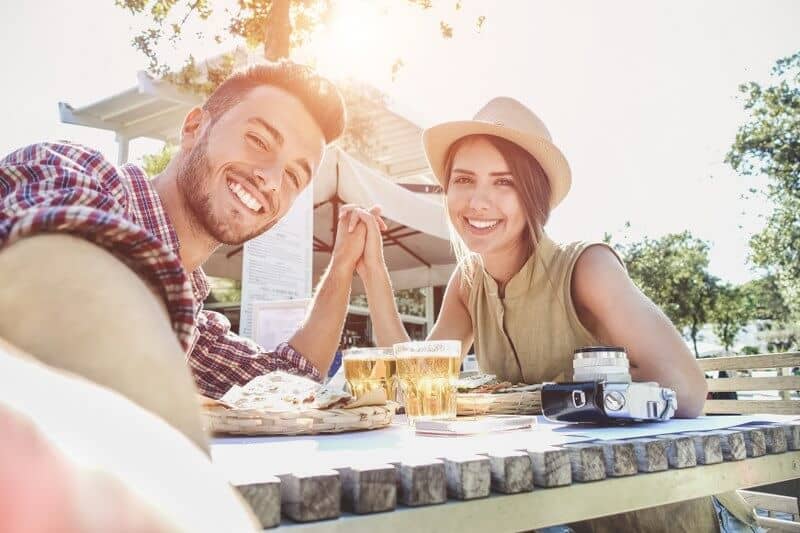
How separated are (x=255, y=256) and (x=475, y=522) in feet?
14.1

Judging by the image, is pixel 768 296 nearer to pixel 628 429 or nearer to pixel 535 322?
pixel 535 322

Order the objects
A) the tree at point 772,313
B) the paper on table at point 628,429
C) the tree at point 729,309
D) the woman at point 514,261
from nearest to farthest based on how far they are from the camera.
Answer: the paper on table at point 628,429 < the woman at point 514,261 < the tree at point 772,313 < the tree at point 729,309

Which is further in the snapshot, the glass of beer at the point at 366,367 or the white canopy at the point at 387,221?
the white canopy at the point at 387,221

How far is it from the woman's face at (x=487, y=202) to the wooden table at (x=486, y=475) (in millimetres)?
1490

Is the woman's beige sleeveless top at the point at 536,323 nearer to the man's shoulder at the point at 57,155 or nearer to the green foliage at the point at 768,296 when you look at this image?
the man's shoulder at the point at 57,155

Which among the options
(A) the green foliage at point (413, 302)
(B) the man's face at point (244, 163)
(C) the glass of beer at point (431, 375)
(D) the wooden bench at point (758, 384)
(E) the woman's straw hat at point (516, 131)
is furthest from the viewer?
(A) the green foliage at point (413, 302)

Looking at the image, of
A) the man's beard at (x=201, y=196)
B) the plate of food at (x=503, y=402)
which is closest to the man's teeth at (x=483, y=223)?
the plate of food at (x=503, y=402)

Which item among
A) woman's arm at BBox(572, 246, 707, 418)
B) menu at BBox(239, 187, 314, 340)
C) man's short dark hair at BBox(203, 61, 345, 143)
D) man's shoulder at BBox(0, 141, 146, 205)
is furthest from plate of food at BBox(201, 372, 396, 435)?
menu at BBox(239, 187, 314, 340)

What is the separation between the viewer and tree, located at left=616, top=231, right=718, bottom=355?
112 ft

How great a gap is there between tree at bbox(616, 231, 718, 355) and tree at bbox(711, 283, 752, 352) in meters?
0.60

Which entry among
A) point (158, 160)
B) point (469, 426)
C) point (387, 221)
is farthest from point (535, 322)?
point (158, 160)

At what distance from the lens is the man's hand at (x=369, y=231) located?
2.65m

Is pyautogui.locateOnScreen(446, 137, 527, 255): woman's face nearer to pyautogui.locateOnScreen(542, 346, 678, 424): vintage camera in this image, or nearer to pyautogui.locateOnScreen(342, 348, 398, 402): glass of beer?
pyautogui.locateOnScreen(342, 348, 398, 402): glass of beer

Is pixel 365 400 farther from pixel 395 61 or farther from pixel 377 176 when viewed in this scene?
pixel 395 61
